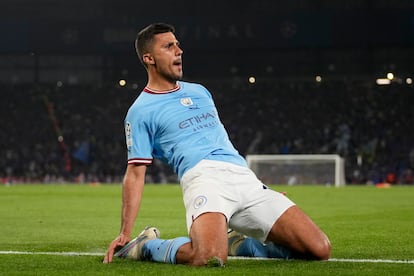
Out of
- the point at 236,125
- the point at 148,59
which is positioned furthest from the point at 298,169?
the point at 148,59

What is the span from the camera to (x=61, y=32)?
39281 mm

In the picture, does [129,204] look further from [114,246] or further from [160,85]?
[160,85]

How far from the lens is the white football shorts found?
255 inches

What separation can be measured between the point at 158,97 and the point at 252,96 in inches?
1494

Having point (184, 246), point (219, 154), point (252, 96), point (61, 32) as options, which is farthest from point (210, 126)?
point (252, 96)

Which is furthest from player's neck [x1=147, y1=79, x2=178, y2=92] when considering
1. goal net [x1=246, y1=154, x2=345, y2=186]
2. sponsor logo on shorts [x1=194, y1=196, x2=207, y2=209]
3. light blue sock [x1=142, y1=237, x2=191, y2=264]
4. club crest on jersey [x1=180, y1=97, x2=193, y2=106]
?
goal net [x1=246, y1=154, x2=345, y2=186]

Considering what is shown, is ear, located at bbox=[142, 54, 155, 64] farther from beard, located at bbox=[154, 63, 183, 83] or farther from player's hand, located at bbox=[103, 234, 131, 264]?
player's hand, located at bbox=[103, 234, 131, 264]

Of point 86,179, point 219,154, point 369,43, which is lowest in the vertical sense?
point 86,179

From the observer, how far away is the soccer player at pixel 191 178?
6.45 metres

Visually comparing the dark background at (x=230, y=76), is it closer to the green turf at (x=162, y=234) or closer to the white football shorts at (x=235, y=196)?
the green turf at (x=162, y=234)

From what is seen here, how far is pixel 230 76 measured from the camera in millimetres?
41219

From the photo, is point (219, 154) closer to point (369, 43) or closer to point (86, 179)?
point (369, 43)

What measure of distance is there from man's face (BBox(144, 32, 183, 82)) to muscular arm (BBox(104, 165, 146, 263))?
757mm

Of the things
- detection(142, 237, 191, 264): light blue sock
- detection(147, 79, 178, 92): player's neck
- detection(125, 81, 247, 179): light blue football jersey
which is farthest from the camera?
detection(147, 79, 178, 92): player's neck
